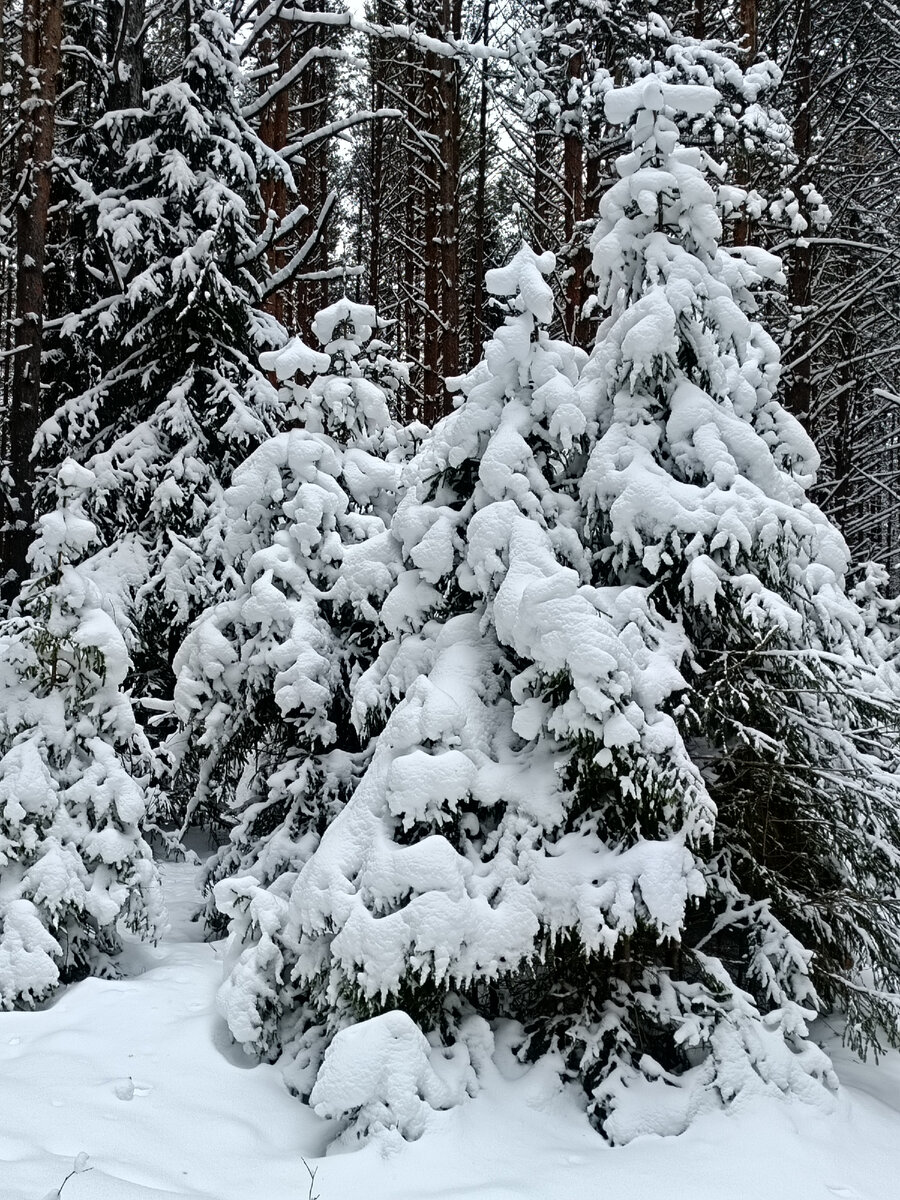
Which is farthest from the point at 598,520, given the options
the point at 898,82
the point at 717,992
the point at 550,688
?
the point at 898,82

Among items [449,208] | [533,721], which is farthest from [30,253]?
[533,721]

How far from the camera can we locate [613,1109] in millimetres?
3791

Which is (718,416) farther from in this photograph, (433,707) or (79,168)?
(79,168)

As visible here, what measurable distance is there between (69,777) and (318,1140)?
8.02 feet

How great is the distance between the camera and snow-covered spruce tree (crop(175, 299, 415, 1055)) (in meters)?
5.46

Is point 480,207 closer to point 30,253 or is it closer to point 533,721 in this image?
point 30,253

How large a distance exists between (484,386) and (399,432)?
2913 mm

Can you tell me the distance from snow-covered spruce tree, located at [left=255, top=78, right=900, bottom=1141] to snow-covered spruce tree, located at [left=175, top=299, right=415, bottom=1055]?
0.73 m

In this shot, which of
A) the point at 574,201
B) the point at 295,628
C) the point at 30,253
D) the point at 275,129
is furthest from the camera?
the point at 275,129

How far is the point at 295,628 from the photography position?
5.50 metres

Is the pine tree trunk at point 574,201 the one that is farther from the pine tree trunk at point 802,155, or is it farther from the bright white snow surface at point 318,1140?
the bright white snow surface at point 318,1140

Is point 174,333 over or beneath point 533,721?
over

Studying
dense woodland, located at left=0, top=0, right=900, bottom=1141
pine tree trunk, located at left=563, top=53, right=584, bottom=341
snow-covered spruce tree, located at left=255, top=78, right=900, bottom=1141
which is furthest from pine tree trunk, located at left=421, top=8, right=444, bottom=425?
snow-covered spruce tree, located at left=255, top=78, right=900, bottom=1141

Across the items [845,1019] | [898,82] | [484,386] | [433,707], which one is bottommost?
[845,1019]
